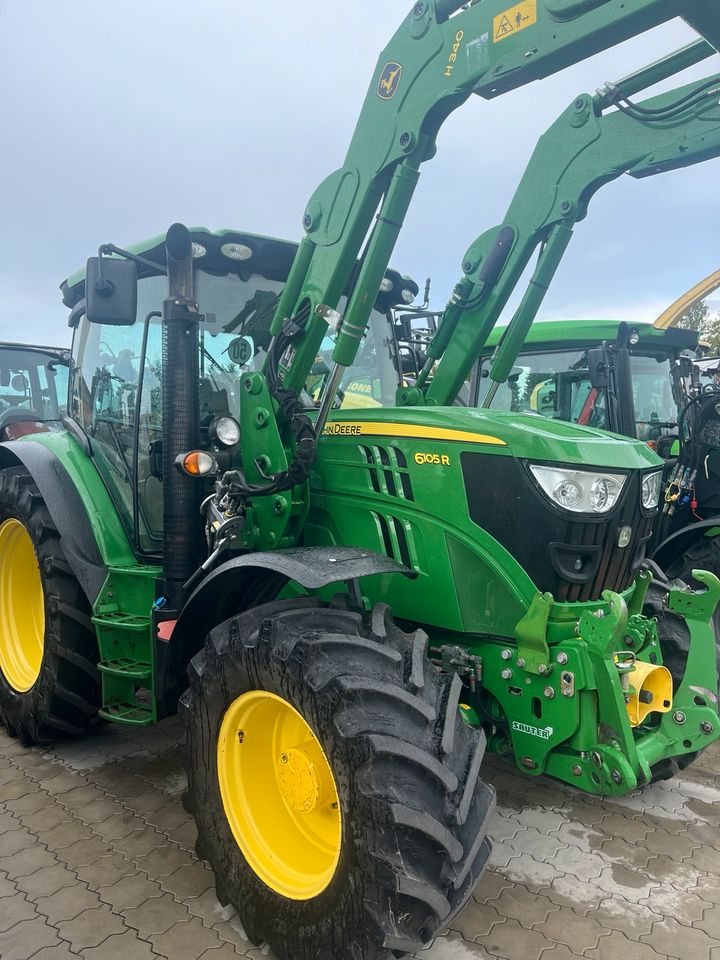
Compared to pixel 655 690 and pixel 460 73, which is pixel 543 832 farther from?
pixel 460 73

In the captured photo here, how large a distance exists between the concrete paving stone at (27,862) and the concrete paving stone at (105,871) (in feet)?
0.52

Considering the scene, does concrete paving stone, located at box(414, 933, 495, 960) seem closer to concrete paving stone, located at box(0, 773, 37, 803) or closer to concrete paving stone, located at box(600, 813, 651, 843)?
concrete paving stone, located at box(600, 813, 651, 843)

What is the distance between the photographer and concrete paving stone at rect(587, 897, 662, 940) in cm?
244

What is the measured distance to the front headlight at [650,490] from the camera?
9.27 feet

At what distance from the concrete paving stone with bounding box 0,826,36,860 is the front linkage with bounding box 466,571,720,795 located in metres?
1.97

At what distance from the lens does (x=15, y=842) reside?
297cm

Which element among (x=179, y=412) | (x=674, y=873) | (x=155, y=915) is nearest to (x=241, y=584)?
(x=179, y=412)

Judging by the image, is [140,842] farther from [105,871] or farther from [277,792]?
[277,792]

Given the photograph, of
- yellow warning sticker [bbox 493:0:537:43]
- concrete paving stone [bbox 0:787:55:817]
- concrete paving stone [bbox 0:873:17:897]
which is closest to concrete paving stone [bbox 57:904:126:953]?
concrete paving stone [bbox 0:873:17:897]

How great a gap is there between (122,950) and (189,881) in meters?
0.39

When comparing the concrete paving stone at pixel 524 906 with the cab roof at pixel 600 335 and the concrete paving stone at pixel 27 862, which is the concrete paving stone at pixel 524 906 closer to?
the concrete paving stone at pixel 27 862

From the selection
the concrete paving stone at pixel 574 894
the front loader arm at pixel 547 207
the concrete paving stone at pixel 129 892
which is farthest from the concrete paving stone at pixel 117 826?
the front loader arm at pixel 547 207

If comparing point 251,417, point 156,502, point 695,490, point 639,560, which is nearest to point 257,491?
point 251,417

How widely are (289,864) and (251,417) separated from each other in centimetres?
173
